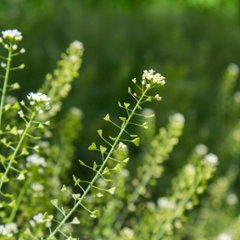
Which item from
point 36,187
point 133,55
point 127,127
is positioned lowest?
point 36,187

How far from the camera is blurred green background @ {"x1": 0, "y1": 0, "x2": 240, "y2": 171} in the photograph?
18.2ft

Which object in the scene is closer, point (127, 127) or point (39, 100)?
point (39, 100)

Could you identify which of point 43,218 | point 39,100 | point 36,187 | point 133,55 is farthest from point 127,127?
point 39,100

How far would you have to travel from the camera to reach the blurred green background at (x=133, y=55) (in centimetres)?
555

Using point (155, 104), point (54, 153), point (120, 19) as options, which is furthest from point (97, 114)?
point (120, 19)

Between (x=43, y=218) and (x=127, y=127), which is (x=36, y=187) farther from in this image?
(x=127, y=127)

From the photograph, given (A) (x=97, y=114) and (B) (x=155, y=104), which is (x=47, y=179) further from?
(B) (x=155, y=104)

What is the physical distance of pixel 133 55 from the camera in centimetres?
668

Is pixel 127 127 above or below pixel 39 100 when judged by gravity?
above

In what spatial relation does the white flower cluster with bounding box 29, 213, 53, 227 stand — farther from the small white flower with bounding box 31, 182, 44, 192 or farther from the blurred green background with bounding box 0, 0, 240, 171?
the blurred green background with bounding box 0, 0, 240, 171

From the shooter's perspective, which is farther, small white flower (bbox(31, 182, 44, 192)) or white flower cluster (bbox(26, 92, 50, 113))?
small white flower (bbox(31, 182, 44, 192))

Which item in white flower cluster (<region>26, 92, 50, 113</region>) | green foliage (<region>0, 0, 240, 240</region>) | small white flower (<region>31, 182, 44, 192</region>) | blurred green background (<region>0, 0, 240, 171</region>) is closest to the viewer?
white flower cluster (<region>26, 92, 50, 113</region>)

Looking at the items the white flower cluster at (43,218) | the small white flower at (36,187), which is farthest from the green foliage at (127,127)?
the white flower cluster at (43,218)

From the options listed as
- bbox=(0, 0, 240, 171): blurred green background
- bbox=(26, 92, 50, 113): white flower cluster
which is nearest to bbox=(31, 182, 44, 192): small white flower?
bbox=(26, 92, 50, 113): white flower cluster
